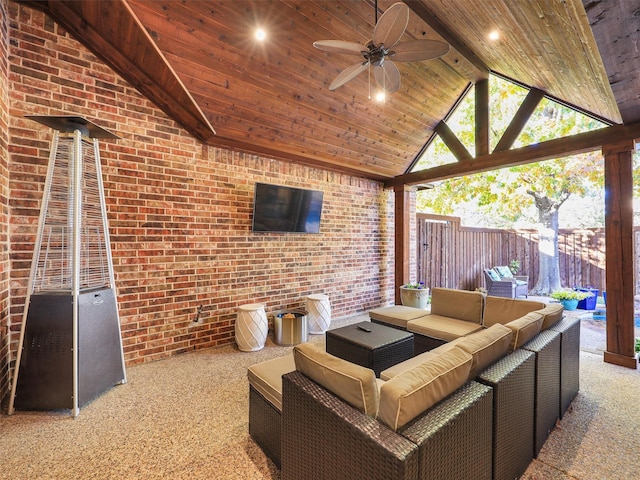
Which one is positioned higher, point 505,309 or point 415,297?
point 505,309

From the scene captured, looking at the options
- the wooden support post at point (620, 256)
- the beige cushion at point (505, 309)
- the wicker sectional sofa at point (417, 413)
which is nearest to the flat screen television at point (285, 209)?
the wicker sectional sofa at point (417, 413)

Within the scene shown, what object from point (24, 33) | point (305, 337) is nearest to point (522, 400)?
point (305, 337)

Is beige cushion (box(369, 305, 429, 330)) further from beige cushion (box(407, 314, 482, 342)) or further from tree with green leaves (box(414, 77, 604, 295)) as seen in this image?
tree with green leaves (box(414, 77, 604, 295))

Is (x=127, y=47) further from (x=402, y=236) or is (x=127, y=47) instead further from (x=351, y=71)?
(x=402, y=236)

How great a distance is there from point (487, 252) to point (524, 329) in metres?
6.47

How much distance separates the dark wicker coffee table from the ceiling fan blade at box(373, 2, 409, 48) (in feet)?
8.23

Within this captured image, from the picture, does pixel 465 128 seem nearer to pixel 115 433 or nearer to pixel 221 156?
pixel 221 156

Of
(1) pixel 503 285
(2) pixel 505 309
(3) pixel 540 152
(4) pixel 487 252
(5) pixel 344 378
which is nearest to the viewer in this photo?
(5) pixel 344 378

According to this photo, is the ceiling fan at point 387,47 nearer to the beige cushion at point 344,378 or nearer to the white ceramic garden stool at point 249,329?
the beige cushion at point 344,378

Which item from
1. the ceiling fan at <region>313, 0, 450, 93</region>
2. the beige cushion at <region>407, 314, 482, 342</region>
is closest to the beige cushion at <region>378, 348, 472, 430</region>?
the beige cushion at <region>407, 314, 482, 342</region>

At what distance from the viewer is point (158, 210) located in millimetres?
3229

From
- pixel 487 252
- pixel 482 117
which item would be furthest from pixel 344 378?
pixel 487 252

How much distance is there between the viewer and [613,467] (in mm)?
1744

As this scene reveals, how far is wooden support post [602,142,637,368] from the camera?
3.06 meters
